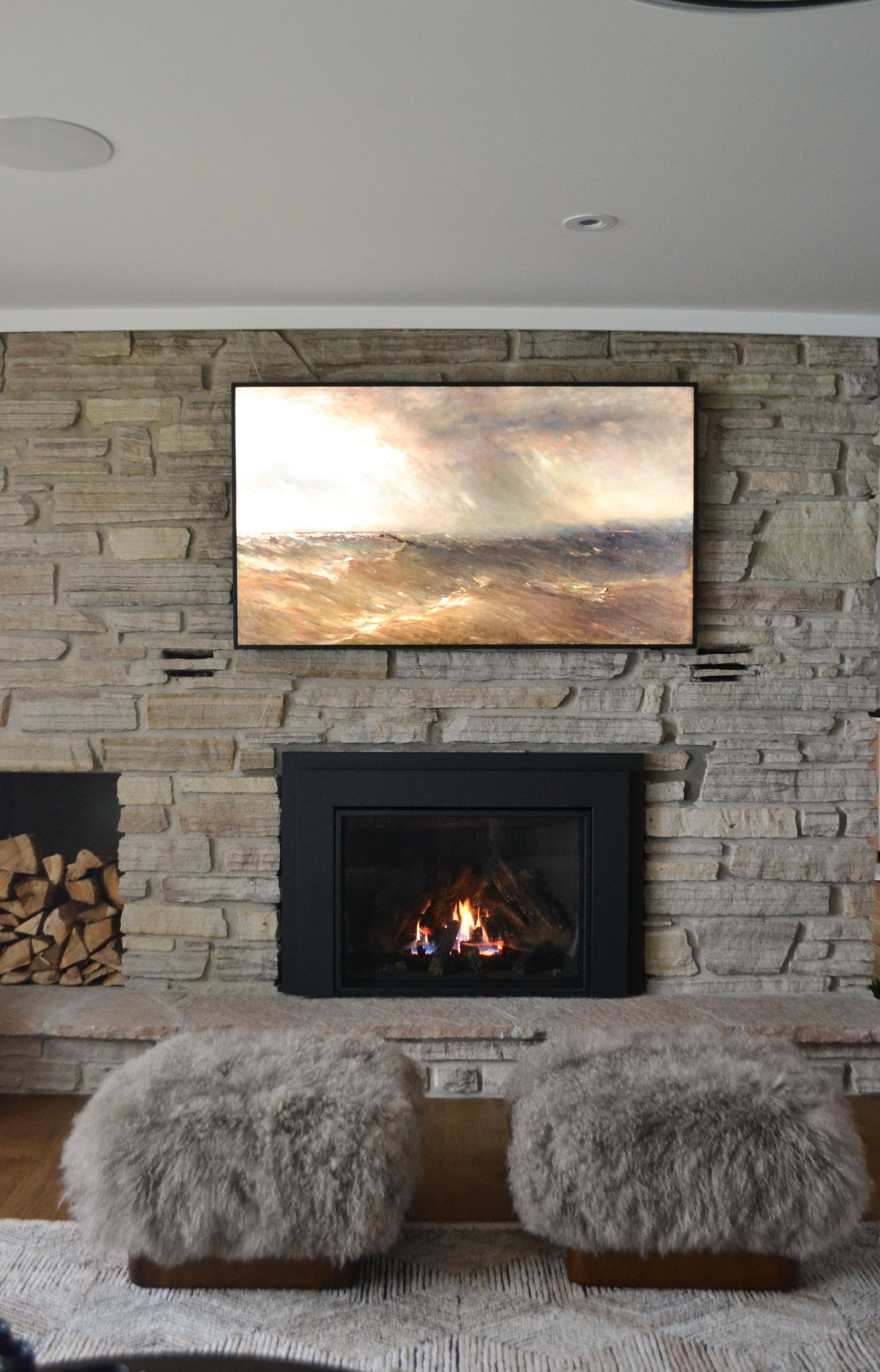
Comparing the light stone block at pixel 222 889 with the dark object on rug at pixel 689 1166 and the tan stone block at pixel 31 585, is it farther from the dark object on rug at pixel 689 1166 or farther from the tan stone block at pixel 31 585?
the dark object on rug at pixel 689 1166

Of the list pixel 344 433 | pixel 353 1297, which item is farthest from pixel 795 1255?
pixel 344 433

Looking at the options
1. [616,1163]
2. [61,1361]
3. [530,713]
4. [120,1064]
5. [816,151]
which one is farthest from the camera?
[530,713]

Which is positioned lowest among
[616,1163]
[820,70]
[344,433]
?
[616,1163]

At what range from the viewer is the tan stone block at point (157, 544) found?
3180 millimetres

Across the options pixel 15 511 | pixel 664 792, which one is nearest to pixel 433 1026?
pixel 664 792

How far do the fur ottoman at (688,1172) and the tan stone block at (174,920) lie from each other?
4.38ft

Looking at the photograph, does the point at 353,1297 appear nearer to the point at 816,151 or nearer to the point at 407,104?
the point at 407,104

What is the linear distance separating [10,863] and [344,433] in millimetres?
1623

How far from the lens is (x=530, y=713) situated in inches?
125

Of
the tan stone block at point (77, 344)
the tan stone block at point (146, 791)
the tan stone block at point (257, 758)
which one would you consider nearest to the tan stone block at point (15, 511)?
the tan stone block at point (77, 344)

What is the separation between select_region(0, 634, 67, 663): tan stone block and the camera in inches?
126

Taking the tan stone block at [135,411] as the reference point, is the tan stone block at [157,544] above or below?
below

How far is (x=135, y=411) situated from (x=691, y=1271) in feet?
8.39

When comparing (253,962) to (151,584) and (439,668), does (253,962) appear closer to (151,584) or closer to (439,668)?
(439,668)
